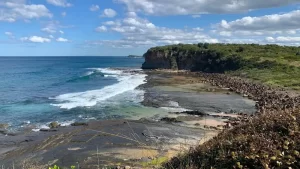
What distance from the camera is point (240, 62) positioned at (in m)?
73.5

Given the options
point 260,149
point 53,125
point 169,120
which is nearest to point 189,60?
point 169,120

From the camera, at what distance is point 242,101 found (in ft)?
115

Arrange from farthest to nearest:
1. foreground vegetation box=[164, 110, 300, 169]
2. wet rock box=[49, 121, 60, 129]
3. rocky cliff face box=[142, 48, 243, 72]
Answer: rocky cliff face box=[142, 48, 243, 72], wet rock box=[49, 121, 60, 129], foreground vegetation box=[164, 110, 300, 169]

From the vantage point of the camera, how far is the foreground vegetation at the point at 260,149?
484 cm

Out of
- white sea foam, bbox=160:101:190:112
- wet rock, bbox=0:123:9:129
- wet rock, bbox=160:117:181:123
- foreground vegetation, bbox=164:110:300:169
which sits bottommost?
wet rock, bbox=0:123:9:129

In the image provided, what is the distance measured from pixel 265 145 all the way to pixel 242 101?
3106 cm

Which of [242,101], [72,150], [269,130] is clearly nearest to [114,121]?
[72,150]

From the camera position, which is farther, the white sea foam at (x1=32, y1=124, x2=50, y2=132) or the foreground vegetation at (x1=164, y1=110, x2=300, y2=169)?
the white sea foam at (x1=32, y1=124, x2=50, y2=132)

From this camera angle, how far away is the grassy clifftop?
180ft

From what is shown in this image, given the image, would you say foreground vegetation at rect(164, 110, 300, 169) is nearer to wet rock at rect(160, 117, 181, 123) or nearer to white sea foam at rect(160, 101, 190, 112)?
wet rock at rect(160, 117, 181, 123)

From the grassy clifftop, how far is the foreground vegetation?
129ft

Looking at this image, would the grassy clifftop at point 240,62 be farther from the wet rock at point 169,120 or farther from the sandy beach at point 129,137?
the wet rock at point 169,120

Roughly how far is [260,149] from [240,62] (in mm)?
71468

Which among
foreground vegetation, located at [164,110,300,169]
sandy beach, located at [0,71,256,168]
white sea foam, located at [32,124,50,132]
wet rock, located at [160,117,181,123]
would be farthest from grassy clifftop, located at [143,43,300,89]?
foreground vegetation, located at [164,110,300,169]
